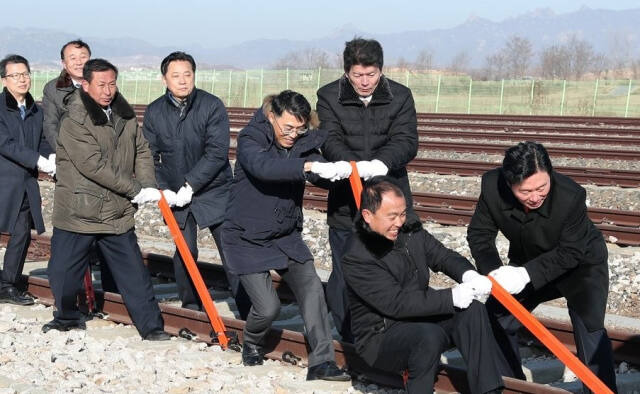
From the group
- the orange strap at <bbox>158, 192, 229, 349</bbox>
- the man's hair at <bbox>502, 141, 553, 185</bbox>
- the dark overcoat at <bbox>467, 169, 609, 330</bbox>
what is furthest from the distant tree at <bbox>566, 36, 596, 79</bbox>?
the man's hair at <bbox>502, 141, 553, 185</bbox>

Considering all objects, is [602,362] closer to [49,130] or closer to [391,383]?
[391,383]

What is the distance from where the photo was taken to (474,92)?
42125 mm

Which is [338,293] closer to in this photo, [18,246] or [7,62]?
[18,246]

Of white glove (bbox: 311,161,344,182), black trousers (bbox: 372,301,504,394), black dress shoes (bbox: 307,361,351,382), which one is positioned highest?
white glove (bbox: 311,161,344,182)

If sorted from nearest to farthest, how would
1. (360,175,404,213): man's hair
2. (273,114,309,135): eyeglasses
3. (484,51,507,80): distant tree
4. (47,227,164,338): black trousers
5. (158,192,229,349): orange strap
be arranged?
(360,175,404,213): man's hair → (273,114,309,135): eyeglasses → (158,192,229,349): orange strap → (47,227,164,338): black trousers → (484,51,507,80): distant tree

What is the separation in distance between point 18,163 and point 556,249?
472 cm

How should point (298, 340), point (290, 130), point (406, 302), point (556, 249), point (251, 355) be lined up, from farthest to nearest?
point (298, 340) → point (251, 355) → point (290, 130) → point (556, 249) → point (406, 302)

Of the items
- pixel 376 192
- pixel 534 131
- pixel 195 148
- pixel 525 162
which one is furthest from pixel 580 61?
pixel 376 192

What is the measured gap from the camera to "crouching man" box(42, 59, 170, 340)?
24.0 ft

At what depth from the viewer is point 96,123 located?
23.9 ft

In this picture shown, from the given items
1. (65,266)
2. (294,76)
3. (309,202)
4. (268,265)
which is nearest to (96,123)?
(65,266)

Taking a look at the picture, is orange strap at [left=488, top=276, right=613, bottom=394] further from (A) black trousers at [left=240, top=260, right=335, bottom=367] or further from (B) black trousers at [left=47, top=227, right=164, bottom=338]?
(B) black trousers at [left=47, top=227, right=164, bottom=338]

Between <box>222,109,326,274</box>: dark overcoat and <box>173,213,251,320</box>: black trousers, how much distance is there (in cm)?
107

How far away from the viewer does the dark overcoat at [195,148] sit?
7.77 meters
